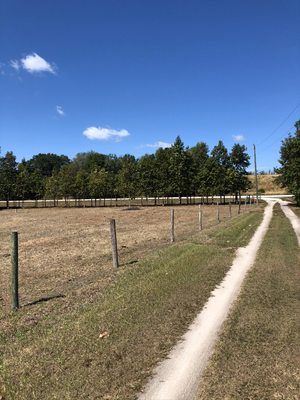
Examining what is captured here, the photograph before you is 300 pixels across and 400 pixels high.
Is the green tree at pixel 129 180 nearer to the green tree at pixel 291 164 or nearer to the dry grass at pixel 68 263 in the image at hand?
the green tree at pixel 291 164

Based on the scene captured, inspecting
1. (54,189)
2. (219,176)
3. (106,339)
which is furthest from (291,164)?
(106,339)

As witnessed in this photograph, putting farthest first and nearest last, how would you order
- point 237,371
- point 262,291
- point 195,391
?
point 262,291 < point 237,371 < point 195,391

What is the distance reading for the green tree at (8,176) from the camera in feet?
269

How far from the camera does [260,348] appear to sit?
6.03 meters

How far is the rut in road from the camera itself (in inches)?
190

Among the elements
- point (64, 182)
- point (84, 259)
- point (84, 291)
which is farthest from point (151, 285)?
point (64, 182)

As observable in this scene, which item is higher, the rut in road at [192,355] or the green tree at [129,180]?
the green tree at [129,180]

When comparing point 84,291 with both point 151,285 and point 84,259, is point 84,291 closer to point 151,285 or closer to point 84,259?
point 151,285

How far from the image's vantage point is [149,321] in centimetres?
718

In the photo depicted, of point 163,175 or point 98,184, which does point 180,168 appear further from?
point 98,184

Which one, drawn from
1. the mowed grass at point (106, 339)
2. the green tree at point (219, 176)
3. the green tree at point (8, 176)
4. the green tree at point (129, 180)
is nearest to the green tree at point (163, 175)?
the green tree at point (129, 180)

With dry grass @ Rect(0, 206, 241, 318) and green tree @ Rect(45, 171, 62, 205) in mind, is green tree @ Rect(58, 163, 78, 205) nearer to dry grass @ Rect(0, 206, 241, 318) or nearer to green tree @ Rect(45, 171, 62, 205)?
green tree @ Rect(45, 171, 62, 205)

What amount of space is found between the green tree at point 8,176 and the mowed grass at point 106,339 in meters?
75.6

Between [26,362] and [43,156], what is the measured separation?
198 m
